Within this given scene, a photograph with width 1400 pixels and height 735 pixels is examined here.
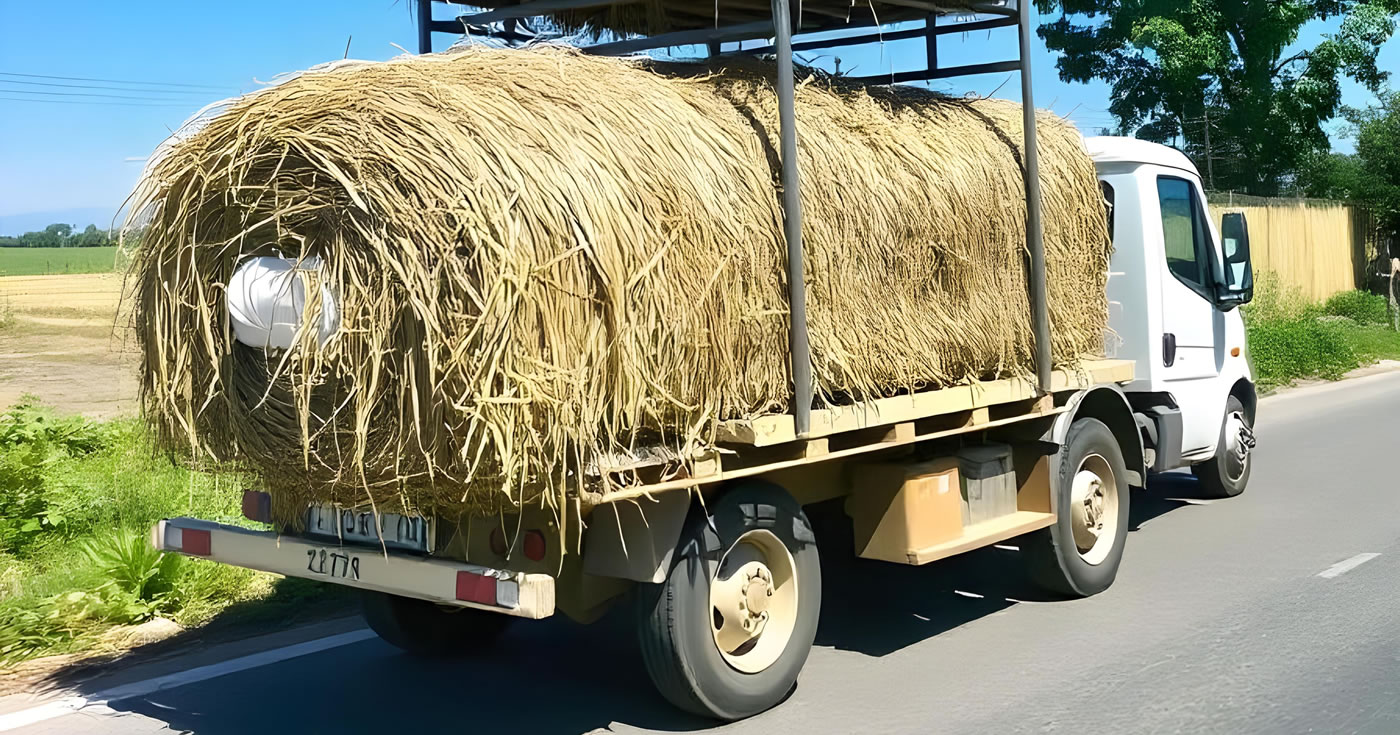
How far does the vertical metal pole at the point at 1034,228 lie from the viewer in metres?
6.11

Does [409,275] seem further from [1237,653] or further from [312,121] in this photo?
[1237,653]

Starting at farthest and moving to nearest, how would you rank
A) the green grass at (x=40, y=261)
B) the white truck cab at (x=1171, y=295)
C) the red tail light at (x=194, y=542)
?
the green grass at (x=40, y=261)
the white truck cab at (x=1171, y=295)
the red tail light at (x=194, y=542)

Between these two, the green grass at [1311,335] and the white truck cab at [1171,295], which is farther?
the green grass at [1311,335]

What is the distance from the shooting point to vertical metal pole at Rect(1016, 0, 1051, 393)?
6105 millimetres

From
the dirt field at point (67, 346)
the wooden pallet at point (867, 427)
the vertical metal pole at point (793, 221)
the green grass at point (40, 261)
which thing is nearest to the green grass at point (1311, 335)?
the wooden pallet at point (867, 427)

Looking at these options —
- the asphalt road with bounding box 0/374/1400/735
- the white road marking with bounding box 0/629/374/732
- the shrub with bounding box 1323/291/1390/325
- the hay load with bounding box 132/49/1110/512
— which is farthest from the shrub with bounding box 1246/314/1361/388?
the white road marking with bounding box 0/629/374/732

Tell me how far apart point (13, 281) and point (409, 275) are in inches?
1751

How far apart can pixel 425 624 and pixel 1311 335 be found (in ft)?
53.1

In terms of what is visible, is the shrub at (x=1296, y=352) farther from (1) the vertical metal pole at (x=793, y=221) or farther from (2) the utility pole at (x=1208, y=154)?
(1) the vertical metal pole at (x=793, y=221)

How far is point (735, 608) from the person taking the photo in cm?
482

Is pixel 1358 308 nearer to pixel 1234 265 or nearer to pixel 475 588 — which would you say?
pixel 1234 265

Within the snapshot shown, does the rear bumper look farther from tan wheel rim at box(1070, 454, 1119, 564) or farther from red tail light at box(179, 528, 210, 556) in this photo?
tan wheel rim at box(1070, 454, 1119, 564)

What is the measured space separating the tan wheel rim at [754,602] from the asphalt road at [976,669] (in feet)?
0.86

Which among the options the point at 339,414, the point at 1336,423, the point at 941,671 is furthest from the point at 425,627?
the point at 1336,423
